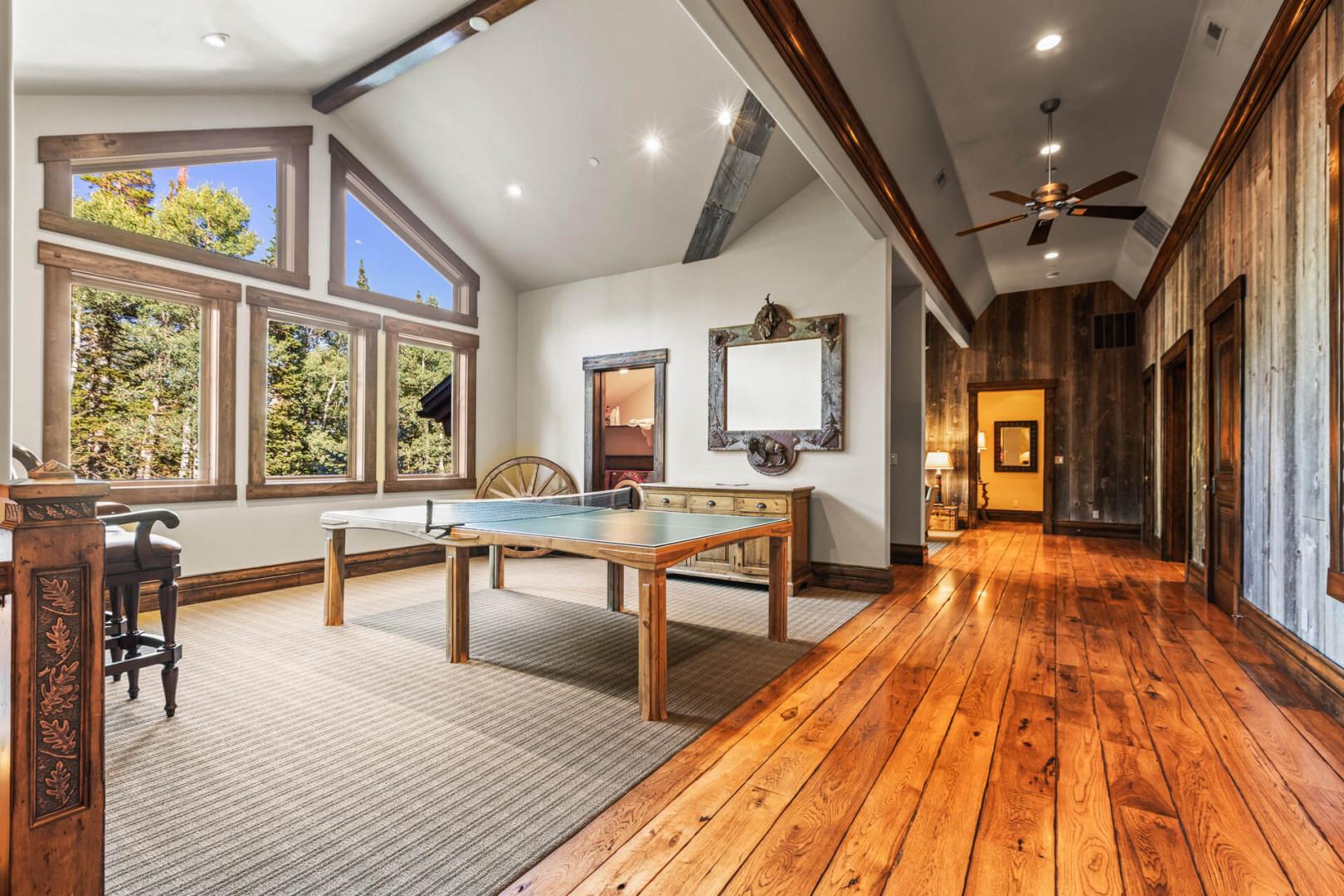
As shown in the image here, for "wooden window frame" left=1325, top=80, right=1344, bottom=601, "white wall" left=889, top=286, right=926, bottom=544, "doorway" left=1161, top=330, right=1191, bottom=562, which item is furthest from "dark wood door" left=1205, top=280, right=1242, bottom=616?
"white wall" left=889, top=286, right=926, bottom=544

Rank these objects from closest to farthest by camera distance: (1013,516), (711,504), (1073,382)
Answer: (711,504) < (1073,382) < (1013,516)

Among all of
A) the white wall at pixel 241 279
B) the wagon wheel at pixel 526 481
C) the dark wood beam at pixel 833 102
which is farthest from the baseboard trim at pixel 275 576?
the dark wood beam at pixel 833 102

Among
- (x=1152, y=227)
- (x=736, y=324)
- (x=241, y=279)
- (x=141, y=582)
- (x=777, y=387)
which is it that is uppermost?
(x=1152, y=227)

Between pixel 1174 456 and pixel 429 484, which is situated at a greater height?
pixel 1174 456

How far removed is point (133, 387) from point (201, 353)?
47 cm

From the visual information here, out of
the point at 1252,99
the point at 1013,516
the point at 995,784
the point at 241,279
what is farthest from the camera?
the point at 1013,516

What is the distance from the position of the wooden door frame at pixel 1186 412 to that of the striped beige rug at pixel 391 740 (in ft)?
12.3

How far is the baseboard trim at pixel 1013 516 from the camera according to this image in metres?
10.5

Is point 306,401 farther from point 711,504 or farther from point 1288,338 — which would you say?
point 1288,338

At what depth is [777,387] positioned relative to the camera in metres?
5.37

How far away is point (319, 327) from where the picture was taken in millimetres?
5195

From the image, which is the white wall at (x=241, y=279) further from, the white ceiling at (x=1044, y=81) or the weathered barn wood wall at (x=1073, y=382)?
the weathered barn wood wall at (x=1073, y=382)

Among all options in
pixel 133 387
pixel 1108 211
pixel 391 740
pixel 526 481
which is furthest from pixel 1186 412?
pixel 133 387

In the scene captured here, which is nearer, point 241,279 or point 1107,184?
point 1107,184
